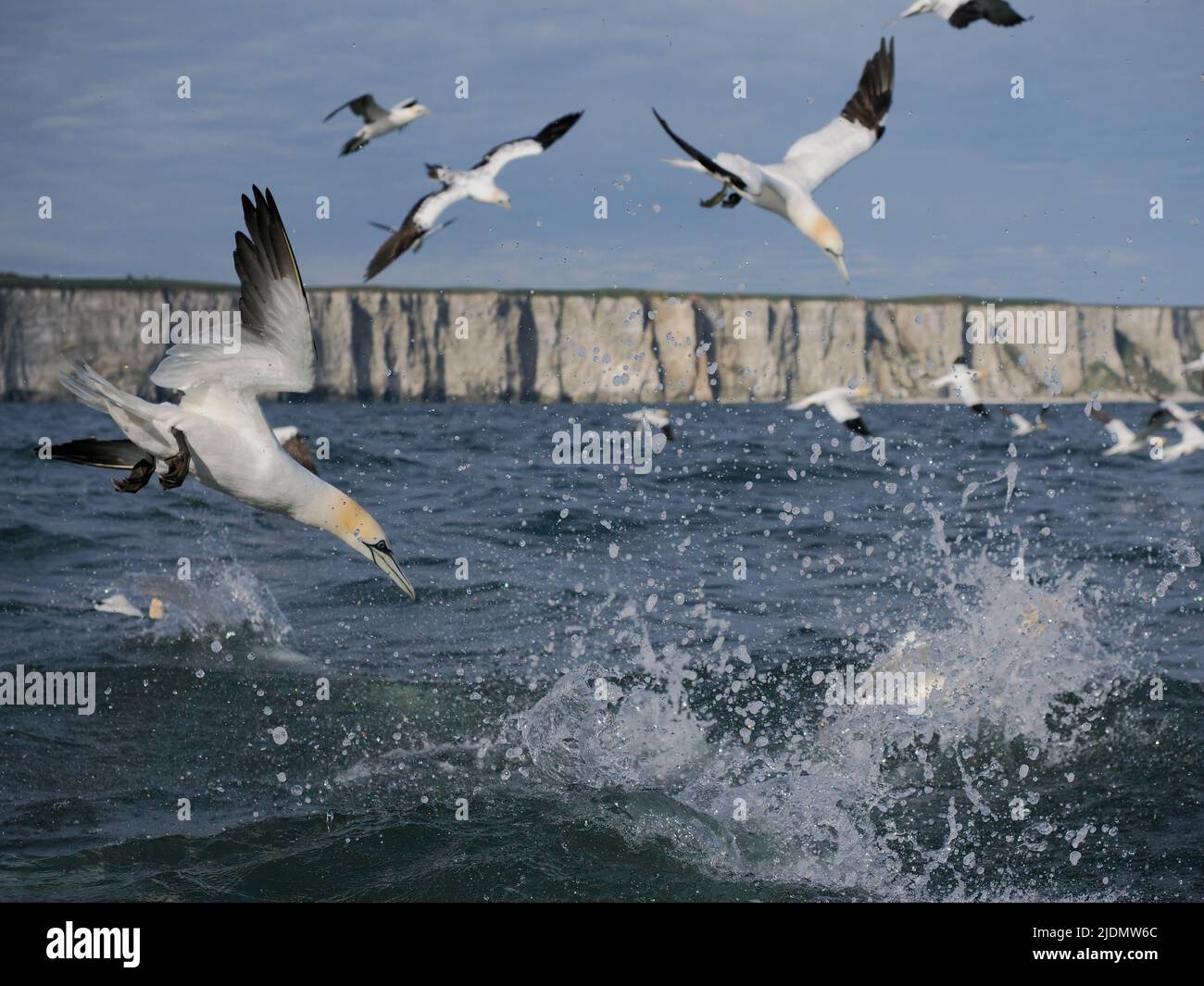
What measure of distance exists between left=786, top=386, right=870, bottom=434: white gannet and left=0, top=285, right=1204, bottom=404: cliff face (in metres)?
103

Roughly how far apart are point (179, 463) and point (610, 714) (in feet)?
14.7

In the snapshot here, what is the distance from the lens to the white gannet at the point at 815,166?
8.77m

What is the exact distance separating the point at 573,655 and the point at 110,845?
5.15 m

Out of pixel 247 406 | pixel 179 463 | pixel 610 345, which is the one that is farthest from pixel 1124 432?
pixel 610 345

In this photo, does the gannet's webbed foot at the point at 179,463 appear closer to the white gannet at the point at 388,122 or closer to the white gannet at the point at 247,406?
the white gannet at the point at 247,406

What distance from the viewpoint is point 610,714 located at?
32.4ft

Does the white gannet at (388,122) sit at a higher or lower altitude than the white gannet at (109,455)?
higher

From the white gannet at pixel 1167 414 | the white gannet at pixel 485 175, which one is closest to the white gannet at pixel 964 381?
the white gannet at pixel 1167 414

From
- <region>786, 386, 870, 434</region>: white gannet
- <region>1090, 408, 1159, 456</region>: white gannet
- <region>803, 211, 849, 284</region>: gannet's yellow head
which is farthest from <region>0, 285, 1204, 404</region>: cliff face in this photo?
<region>803, 211, 849, 284</region>: gannet's yellow head

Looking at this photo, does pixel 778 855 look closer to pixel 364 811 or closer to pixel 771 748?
pixel 771 748

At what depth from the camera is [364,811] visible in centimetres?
827

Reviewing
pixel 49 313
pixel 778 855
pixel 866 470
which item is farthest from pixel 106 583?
pixel 49 313

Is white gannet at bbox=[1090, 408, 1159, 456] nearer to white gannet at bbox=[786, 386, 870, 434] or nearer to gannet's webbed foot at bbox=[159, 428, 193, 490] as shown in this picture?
white gannet at bbox=[786, 386, 870, 434]

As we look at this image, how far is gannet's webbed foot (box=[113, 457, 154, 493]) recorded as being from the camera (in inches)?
255
